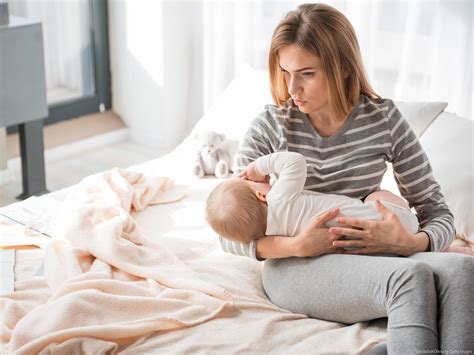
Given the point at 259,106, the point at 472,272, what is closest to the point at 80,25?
the point at 259,106

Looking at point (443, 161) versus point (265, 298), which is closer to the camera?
point (265, 298)

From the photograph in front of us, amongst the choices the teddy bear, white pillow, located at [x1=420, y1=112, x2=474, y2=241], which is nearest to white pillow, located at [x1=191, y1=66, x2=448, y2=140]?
the teddy bear

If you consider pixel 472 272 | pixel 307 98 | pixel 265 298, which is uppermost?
pixel 307 98

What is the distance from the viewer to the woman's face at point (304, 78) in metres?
1.80

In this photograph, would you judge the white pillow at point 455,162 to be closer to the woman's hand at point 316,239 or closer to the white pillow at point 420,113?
the white pillow at point 420,113

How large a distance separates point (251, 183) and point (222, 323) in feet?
1.13

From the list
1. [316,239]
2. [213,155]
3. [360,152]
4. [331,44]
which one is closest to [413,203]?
[360,152]

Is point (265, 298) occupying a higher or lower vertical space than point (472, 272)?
lower

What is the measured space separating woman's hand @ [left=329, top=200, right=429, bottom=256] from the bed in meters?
0.17

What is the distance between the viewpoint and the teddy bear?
8.91 ft

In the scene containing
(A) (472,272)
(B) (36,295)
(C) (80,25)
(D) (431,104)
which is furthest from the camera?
(C) (80,25)

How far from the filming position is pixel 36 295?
1868 millimetres

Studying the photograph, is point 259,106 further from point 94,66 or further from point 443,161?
point 94,66

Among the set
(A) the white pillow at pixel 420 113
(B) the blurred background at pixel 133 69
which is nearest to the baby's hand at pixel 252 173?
(A) the white pillow at pixel 420 113
